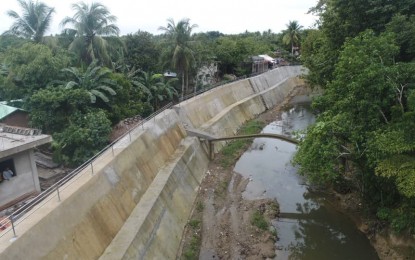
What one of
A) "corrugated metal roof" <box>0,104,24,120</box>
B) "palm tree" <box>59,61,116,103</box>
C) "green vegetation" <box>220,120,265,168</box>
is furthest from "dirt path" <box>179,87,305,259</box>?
"corrugated metal roof" <box>0,104,24,120</box>

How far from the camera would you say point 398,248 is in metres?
15.1

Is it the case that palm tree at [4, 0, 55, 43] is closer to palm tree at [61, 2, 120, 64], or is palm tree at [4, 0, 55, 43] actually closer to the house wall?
palm tree at [61, 2, 120, 64]

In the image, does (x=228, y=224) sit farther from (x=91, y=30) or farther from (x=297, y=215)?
(x=91, y=30)

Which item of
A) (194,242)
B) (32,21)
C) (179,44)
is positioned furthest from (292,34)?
(194,242)

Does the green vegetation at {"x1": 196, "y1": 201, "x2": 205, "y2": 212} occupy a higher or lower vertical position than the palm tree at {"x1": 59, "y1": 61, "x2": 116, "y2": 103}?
lower

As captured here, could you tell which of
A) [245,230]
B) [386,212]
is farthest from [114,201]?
[386,212]

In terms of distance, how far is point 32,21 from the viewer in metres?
29.5

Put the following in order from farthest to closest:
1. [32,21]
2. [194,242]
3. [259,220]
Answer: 1. [32,21]
2. [259,220]
3. [194,242]

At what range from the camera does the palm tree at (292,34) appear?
2904 inches

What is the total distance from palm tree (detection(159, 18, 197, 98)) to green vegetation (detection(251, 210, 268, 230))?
20.1 meters

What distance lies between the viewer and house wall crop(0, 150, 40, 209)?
16.4m

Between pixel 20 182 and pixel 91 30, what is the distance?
17.3 metres

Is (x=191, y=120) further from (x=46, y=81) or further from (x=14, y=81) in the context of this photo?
Result: (x=14, y=81)

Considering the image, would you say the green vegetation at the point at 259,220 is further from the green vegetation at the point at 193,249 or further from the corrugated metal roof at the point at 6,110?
the corrugated metal roof at the point at 6,110
